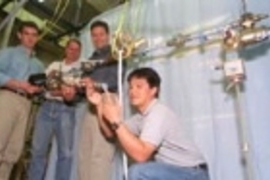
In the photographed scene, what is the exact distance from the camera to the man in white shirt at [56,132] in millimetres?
2178

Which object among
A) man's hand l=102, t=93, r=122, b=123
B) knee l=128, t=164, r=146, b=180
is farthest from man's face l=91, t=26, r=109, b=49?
knee l=128, t=164, r=146, b=180

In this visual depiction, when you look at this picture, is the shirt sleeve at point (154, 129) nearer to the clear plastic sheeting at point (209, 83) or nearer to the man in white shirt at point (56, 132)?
the clear plastic sheeting at point (209, 83)

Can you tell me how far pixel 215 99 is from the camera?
1810 millimetres

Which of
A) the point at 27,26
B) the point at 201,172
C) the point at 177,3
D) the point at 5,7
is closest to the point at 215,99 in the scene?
the point at 201,172

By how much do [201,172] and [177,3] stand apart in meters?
1.05

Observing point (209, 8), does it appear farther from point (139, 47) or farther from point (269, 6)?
point (139, 47)

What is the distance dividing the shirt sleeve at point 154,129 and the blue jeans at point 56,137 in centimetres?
86

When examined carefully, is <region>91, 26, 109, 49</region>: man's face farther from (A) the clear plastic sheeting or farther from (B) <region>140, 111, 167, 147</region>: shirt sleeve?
(B) <region>140, 111, 167, 147</region>: shirt sleeve

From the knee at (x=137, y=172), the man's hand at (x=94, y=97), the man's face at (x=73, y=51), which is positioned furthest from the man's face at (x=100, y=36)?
the knee at (x=137, y=172)

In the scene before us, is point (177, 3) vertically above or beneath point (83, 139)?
above

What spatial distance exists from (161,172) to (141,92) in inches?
15.1

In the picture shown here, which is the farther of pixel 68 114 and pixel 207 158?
pixel 68 114

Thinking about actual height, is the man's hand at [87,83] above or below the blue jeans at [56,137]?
above

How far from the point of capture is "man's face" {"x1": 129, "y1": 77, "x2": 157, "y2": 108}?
5.31 feet
